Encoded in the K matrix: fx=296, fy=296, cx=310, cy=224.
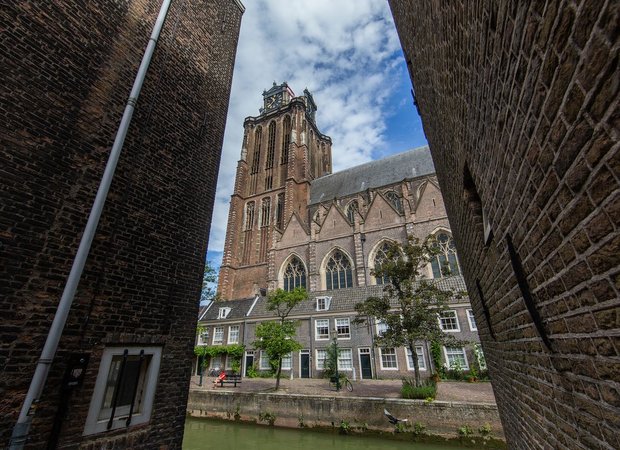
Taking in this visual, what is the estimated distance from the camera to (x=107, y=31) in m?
5.57

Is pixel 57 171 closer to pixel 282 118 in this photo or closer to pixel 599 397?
pixel 599 397

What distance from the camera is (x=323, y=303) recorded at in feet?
73.1

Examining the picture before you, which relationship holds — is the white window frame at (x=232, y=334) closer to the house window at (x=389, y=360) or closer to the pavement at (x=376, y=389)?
the pavement at (x=376, y=389)

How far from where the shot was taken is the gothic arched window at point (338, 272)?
27.1 meters

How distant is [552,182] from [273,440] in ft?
48.5

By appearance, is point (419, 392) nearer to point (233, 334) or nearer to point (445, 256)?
point (445, 256)

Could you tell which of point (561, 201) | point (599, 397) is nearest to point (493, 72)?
point (561, 201)

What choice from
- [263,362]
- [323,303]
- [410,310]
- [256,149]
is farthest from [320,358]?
[256,149]

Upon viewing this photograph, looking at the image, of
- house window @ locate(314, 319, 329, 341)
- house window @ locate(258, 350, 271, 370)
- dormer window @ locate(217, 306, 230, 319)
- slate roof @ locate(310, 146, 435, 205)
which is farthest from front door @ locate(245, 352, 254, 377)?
slate roof @ locate(310, 146, 435, 205)

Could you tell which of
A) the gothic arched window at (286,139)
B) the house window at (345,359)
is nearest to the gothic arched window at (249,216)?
the gothic arched window at (286,139)

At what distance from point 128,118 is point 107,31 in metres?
1.92

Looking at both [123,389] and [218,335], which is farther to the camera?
[218,335]

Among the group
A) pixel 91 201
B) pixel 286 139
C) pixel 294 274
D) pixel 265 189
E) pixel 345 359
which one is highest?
pixel 286 139

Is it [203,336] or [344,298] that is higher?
[344,298]
